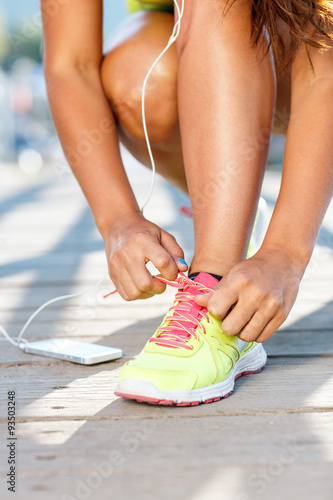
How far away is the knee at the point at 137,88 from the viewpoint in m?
1.17

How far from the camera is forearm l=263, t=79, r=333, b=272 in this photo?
2.90 ft

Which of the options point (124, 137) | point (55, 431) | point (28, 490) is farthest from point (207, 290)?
point (124, 137)

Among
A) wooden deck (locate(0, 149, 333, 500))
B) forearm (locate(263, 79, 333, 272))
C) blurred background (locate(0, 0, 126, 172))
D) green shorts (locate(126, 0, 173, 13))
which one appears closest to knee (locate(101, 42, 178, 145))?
green shorts (locate(126, 0, 173, 13))

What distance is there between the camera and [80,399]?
0.81 metres

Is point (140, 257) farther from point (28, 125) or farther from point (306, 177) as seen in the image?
point (28, 125)

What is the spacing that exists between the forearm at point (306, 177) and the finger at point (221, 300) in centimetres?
11

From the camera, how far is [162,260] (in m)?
0.85

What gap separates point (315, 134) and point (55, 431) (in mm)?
561

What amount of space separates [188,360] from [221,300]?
0.09 meters

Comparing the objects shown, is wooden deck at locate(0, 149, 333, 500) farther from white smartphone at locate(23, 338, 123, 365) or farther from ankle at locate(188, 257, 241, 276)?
ankle at locate(188, 257, 241, 276)

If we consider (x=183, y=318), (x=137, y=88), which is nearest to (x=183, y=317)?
(x=183, y=318)

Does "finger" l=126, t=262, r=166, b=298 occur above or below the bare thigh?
below

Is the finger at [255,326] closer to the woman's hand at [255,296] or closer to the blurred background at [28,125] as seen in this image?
the woman's hand at [255,296]

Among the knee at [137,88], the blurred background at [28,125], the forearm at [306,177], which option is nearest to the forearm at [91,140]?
the knee at [137,88]
